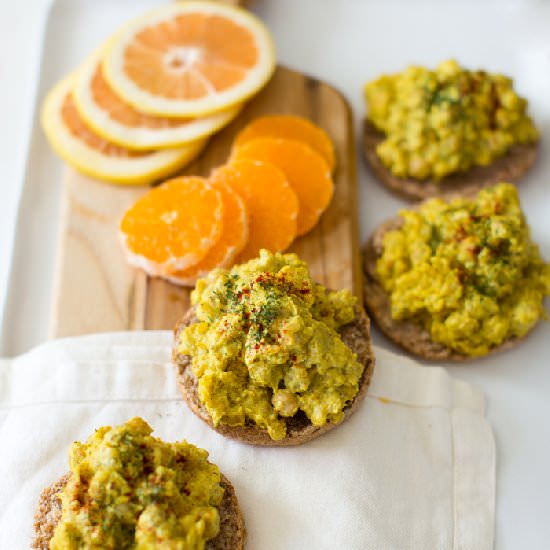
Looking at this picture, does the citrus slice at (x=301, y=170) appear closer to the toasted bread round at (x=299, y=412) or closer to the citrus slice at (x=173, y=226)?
the citrus slice at (x=173, y=226)

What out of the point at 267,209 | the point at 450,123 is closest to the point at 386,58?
the point at 450,123

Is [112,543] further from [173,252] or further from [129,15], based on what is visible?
[129,15]

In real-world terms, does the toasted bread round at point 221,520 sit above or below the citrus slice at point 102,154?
below

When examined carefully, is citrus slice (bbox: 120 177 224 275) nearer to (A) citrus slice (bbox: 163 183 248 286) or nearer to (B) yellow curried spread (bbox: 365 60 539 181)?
(A) citrus slice (bbox: 163 183 248 286)

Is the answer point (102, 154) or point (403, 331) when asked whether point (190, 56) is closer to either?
point (102, 154)

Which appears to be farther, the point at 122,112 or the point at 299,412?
the point at 122,112

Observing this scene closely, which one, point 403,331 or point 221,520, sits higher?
point 403,331

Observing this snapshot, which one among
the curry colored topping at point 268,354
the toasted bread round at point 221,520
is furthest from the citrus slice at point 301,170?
the toasted bread round at point 221,520

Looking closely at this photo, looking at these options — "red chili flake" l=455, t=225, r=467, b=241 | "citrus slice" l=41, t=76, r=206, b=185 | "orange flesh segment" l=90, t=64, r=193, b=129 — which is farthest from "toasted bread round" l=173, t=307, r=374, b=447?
"orange flesh segment" l=90, t=64, r=193, b=129
